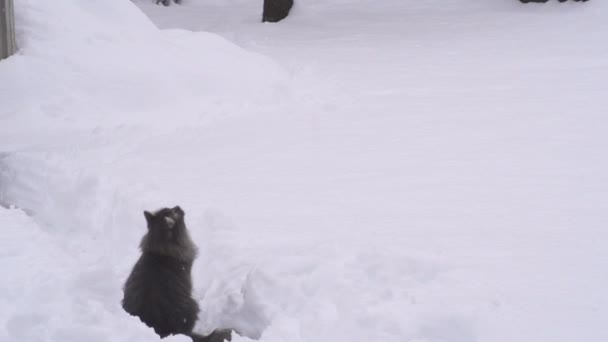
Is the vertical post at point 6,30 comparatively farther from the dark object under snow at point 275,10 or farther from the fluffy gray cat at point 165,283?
the dark object under snow at point 275,10

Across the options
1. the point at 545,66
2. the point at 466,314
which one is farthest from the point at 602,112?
the point at 466,314

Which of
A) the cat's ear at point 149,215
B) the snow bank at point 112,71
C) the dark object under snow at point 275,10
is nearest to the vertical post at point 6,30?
the snow bank at point 112,71

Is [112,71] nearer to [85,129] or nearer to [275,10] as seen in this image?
[85,129]

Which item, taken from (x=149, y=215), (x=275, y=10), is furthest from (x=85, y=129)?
(x=275, y=10)

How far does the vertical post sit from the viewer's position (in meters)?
7.93

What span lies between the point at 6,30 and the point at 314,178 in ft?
15.7

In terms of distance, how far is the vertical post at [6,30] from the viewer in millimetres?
7930

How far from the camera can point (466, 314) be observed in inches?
135

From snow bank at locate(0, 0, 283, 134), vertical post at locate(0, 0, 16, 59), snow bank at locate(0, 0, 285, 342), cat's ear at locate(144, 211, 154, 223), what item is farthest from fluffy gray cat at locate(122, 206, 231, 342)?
vertical post at locate(0, 0, 16, 59)

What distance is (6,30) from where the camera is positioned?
7957 millimetres

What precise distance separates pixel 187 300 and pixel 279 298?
1.93ft

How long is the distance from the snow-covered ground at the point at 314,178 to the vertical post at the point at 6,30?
167 millimetres

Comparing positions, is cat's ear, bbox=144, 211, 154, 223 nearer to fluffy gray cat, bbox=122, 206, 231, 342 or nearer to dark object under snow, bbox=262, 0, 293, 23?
fluffy gray cat, bbox=122, 206, 231, 342

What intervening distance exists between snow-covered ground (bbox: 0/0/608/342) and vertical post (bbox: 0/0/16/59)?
17 centimetres
